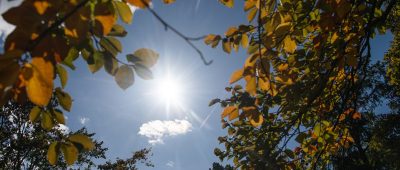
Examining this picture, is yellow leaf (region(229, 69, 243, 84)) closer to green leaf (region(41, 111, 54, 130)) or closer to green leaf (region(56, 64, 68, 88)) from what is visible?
green leaf (region(56, 64, 68, 88))

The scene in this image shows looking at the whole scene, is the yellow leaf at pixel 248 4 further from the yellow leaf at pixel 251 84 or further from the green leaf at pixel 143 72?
the green leaf at pixel 143 72

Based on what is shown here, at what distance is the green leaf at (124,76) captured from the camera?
1.33 meters

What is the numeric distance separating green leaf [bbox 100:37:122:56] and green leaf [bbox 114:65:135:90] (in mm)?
103

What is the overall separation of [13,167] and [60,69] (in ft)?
82.0

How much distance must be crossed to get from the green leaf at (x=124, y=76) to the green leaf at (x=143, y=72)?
0.11 feet

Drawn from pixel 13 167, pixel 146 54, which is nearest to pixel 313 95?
pixel 146 54

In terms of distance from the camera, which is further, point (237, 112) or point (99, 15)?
point (237, 112)

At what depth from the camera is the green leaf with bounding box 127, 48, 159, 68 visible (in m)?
1.30

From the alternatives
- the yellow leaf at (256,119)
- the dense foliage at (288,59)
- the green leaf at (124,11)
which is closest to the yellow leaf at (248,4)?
the dense foliage at (288,59)

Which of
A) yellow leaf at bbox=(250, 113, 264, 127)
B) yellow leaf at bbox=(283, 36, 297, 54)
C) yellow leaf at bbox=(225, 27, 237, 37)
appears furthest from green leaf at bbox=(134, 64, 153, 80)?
yellow leaf at bbox=(283, 36, 297, 54)

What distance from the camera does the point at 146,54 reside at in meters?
1.31

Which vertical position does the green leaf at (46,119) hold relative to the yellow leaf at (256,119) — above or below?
below

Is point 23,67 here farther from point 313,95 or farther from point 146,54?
point 313,95

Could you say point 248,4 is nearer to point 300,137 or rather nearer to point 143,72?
point 143,72
